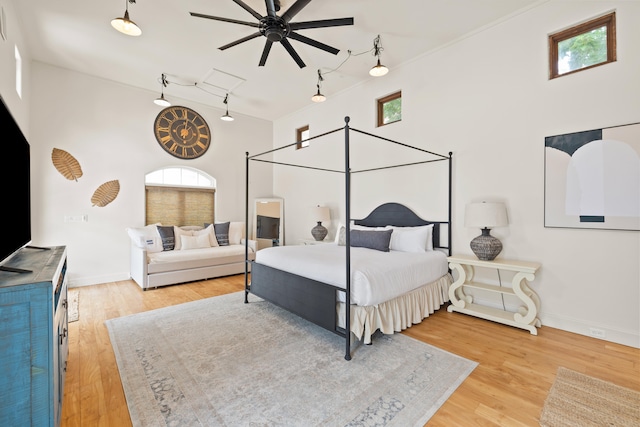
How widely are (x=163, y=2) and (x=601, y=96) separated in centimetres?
443

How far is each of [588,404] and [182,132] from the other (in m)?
6.33

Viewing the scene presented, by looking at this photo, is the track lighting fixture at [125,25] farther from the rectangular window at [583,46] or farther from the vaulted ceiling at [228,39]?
the rectangular window at [583,46]

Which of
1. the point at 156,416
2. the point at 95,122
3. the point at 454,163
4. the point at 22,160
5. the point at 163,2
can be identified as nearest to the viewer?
the point at 156,416

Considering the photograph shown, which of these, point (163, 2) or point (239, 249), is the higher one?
point (163, 2)

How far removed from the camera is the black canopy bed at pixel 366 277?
2.43 meters

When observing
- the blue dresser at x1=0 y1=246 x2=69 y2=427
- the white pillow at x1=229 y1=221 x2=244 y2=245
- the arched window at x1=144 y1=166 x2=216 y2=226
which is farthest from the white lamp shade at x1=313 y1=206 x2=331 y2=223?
the blue dresser at x1=0 y1=246 x2=69 y2=427

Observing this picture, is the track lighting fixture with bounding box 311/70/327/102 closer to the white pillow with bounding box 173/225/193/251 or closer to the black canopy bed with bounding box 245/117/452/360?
the black canopy bed with bounding box 245/117/452/360

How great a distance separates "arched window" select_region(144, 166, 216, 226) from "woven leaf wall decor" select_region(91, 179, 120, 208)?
46 centimetres

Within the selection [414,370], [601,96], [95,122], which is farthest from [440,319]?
[95,122]

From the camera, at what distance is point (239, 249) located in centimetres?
525

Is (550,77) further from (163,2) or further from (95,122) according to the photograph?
(95,122)

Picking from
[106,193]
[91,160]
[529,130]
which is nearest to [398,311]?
[529,130]

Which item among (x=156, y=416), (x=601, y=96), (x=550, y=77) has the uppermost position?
(x=550, y=77)

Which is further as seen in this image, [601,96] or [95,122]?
[95,122]
